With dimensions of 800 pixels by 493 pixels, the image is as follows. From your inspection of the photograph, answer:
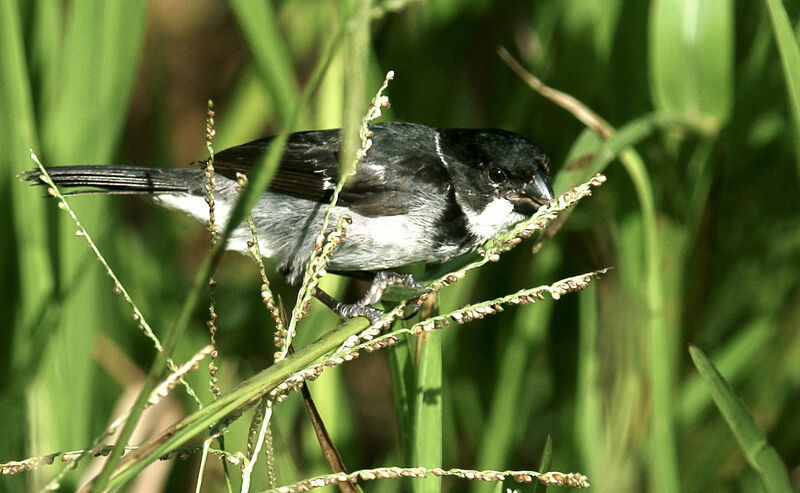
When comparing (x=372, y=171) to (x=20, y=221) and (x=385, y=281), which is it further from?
(x=20, y=221)

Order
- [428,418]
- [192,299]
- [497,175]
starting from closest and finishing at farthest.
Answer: [192,299] < [428,418] < [497,175]

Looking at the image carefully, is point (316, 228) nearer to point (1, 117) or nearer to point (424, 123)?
point (424, 123)

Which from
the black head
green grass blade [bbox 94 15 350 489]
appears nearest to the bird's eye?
the black head

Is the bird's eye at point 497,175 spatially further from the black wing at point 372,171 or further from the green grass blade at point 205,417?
the green grass blade at point 205,417

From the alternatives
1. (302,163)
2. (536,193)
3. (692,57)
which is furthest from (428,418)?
(692,57)

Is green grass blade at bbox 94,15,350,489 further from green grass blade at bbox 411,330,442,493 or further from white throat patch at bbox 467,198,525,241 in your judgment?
white throat patch at bbox 467,198,525,241
